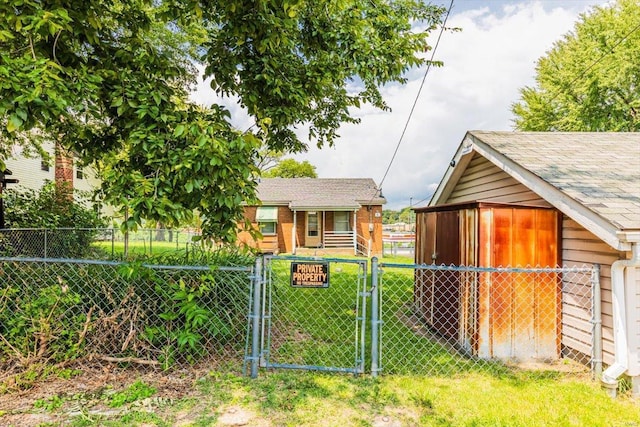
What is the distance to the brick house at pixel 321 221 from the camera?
19344 millimetres

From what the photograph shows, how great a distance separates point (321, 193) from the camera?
2070 centimetres

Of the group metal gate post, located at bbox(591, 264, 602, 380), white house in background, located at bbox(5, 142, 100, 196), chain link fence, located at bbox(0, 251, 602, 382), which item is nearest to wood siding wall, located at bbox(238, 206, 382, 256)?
white house in background, located at bbox(5, 142, 100, 196)

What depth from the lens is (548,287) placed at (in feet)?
14.5

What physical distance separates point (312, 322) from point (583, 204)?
401 cm

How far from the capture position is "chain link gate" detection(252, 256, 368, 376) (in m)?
3.66

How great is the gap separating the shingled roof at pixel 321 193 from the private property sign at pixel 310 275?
1557 cm

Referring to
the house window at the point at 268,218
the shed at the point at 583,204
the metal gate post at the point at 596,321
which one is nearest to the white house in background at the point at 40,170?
the house window at the point at 268,218

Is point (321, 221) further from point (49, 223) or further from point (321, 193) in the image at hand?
Result: point (49, 223)

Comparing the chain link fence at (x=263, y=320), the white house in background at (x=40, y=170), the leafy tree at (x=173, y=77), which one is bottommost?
the chain link fence at (x=263, y=320)

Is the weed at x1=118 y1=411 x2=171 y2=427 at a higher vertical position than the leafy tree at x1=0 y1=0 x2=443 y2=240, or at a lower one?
lower

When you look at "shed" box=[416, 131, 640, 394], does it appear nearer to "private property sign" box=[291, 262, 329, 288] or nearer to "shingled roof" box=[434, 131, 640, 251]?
"shingled roof" box=[434, 131, 640, 251]

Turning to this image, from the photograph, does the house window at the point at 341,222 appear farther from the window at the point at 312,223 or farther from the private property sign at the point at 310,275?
the private property sign at the point at 310,275

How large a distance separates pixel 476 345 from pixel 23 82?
17.4ft

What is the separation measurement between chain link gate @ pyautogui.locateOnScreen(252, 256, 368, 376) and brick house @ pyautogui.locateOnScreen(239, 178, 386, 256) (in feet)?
38.3
